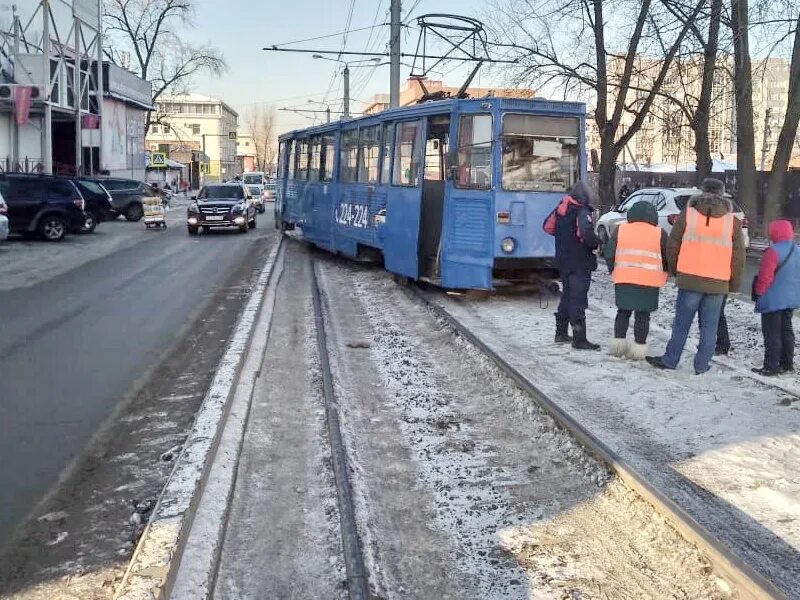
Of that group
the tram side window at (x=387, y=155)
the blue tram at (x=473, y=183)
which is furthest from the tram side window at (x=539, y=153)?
the tram side window at (x=387, y=155)

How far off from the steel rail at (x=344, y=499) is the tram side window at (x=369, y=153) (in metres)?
6.84

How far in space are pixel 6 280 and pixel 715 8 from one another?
1757 cm

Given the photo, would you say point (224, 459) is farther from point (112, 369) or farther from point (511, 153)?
point (511, 153)

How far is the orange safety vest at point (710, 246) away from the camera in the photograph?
746 cm

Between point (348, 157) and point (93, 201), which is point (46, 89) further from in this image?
point (348, 157)

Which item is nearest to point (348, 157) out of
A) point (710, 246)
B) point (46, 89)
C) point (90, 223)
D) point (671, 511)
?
point (710, 246)

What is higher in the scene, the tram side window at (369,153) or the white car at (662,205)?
the tram side window at (369,153)

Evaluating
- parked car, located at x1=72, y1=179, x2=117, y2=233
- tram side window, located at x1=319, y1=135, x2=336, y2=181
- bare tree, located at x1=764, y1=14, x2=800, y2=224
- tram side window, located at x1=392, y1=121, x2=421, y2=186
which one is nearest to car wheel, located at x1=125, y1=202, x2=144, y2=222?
parked car, located at x1=72, y1=179, x2=117, y2=233

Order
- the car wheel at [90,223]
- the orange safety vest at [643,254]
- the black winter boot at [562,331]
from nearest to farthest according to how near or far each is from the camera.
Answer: the orange safety vest at [643,254], the black winter boot at [562,331], the car wheel at [90,223]

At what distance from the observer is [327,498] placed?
4.85m

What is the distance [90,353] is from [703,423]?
5.98 metres

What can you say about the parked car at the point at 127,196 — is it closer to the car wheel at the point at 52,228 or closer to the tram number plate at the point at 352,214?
the car wheel at the point at 52,228

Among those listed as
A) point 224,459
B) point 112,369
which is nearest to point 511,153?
point 112,369

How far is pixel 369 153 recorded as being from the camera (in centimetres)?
1515
